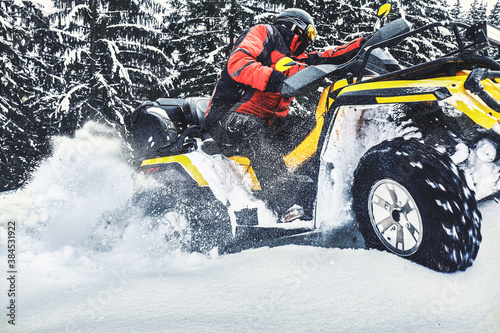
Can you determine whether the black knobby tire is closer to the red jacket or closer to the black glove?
the black glove

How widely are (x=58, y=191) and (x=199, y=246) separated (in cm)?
253

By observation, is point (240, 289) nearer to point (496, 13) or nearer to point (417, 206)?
point (417, 206)

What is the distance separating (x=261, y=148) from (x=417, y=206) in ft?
4.89

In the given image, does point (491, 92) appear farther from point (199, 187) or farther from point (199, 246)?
point (199, 246)

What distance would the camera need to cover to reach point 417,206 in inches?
74.5

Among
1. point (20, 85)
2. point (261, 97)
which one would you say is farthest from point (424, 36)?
point (20, 85)

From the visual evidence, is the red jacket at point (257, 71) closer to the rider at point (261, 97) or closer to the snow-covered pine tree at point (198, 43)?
the rider at point (261, 97)

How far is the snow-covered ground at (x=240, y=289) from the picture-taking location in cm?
156

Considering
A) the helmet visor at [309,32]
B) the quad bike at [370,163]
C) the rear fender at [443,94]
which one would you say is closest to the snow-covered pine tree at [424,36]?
the helmet visor at [309,32]

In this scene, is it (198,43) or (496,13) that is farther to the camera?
(496,13)

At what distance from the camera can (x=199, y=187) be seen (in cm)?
307

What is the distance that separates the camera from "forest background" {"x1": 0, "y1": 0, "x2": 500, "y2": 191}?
1246 centimetres

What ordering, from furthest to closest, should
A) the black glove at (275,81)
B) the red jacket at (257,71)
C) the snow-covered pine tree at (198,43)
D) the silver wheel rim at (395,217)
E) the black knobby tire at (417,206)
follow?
the snow-covered pine tree at (198,43)
the red jacket at (257,71)
the black glove at (275,81)
the silver wheel rim at (395,217)
the black knobby tire at (417,206)

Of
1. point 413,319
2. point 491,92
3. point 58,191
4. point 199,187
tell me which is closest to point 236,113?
point 199,187
